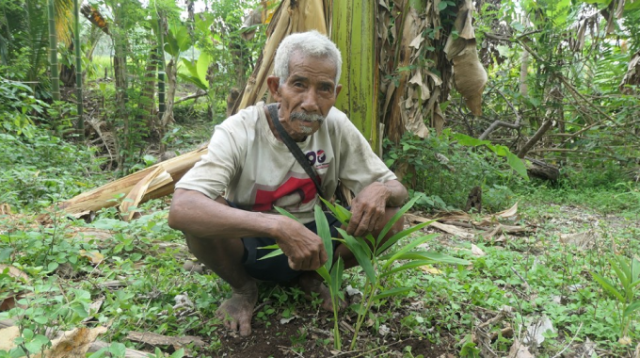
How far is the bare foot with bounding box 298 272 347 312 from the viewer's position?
239 cm

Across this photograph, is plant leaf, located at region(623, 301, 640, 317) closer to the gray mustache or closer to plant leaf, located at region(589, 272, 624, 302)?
plant leaf, located at region(589, 272, 624, 302)

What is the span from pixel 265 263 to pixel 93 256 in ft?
4.32

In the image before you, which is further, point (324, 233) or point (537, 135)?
point (537, 135)

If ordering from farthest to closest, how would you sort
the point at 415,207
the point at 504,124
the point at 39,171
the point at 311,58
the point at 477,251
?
the point at 504,124 → the point at 415,207 → the point at 39,171 → the point at 477,251 → the point at 311,58

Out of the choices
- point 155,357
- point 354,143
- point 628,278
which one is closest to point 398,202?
point 354,143

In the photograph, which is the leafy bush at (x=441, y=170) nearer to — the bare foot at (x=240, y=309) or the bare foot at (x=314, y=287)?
the bare foot at (x=314, y=287)

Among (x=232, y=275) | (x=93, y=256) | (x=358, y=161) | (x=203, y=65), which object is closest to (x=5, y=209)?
(x=93, y=256)

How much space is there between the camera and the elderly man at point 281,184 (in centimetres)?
181

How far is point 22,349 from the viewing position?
1.40m

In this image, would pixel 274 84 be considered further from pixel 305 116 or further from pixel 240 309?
pixel 240 309

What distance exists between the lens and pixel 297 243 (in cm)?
176

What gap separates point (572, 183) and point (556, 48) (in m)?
2.13

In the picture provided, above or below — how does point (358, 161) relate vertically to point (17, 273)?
above

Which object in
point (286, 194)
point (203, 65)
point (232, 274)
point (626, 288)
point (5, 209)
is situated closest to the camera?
point (626, 288)
